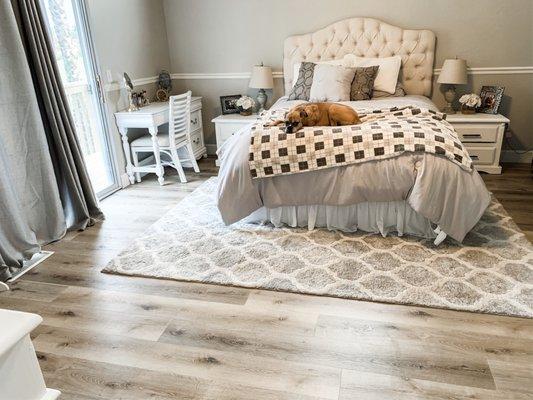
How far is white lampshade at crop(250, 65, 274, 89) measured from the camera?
4.55 m

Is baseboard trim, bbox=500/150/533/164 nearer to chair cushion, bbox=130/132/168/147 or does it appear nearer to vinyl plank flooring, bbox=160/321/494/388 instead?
vinyl plank flooring, bbox=160/321/494/388

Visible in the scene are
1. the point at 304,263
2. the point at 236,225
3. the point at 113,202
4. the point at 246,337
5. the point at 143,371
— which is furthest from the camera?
the point at 113,202

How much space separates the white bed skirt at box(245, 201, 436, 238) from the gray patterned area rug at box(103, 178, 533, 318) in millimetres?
75

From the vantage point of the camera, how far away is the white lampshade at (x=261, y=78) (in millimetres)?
4551

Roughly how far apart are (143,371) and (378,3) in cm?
417

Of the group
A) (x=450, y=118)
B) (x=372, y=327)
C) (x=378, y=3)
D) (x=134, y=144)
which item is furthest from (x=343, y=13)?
(x=372, y=327)

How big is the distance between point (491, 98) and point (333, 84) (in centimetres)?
164

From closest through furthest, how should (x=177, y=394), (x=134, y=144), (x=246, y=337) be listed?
(x=177, y=394)
(x=246, y=337)
(x=134, y=144)

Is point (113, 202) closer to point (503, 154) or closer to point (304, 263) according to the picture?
point (304, 263)

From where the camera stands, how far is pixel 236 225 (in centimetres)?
318

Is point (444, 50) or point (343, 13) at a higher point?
point (343, 13)

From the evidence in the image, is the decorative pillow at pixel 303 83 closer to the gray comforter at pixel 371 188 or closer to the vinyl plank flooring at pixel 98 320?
the gray comforter at pixel 371 188

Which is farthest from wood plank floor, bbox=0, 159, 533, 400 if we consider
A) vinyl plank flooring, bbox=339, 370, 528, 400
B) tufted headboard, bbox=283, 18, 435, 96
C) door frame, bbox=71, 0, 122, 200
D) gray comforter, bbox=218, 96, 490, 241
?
tufted headboard, bbox=283, 18, 435, 96

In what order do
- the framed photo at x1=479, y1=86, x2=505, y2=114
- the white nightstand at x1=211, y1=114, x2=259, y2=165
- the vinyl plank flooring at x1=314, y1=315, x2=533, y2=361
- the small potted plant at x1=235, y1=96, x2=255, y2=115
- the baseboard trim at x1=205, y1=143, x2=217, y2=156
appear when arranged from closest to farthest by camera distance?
the vinyl plank flooring at x1=314, y1=315, x2=533, y2=361, the framed photo at x1=479, y1=86, x2=505, y2=114, the white nightstand at x1=211, y1=114, x2=259, y2=165, the small potted plant at x1=235, y1=96, x2=255, y2=115, the baseboard trim at x1=205, y1=143, x2=217, y2=156
